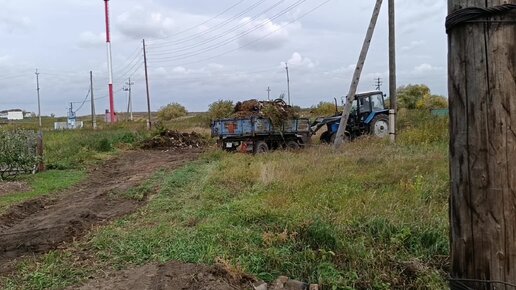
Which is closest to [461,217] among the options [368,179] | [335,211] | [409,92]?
[335,211]

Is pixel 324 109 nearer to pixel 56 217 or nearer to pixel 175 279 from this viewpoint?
pixel 56 217

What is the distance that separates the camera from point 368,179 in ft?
32.0

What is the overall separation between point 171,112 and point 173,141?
4876cm

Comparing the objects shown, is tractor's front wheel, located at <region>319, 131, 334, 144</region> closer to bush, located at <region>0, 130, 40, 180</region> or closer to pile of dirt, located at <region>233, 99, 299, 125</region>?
pile of dirt, located at <region>233, 99, 299, 125</region>

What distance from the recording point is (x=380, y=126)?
2366cm

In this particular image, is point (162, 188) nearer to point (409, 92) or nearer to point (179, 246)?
point (179, 246)

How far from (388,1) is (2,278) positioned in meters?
19.6

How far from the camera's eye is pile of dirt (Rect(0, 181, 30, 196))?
13.2 metres

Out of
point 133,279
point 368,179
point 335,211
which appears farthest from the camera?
point 368,179

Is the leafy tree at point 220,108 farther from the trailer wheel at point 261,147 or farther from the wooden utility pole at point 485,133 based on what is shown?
the wooden utility pole at point 485,133

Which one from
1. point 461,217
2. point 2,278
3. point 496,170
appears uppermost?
point 496,170

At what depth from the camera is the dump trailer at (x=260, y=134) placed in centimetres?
2125

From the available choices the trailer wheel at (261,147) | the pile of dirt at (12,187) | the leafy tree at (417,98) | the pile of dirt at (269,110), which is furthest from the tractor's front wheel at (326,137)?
the leafy tree at (417,98)

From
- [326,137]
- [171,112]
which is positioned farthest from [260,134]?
[171,112]
